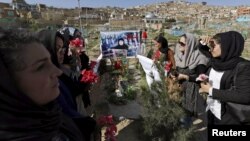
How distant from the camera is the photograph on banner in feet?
34.4

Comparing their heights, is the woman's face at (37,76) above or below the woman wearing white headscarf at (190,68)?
above

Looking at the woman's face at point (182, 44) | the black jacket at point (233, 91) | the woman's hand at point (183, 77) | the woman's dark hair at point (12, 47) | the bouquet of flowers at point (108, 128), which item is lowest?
the bouquet of flowers at point (108, 128)

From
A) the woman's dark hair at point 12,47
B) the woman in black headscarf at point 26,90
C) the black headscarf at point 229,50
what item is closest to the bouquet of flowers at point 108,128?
the black headscarf at point 229,50

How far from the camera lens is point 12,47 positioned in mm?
1254

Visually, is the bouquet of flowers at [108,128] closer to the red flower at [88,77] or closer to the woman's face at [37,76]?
the red flower at [88,77]

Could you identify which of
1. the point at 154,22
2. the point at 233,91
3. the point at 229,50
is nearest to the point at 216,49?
the point at 229,50

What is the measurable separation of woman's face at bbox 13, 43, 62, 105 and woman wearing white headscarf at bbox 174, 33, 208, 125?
9.87 ft

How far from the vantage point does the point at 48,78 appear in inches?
54.1

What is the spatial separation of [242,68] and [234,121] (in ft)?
1.84

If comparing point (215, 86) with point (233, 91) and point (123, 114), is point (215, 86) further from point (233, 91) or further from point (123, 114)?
point (123, 114)

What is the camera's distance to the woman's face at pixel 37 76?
1.28m

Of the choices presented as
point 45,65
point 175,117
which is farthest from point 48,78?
point 175,117

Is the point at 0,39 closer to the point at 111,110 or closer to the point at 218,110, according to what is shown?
the point at 218,110

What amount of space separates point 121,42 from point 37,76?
31.9ft
